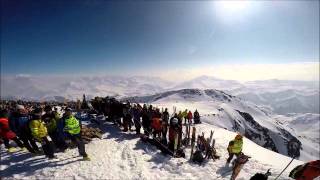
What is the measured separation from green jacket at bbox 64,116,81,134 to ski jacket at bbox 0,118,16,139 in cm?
319

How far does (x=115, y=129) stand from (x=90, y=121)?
470 centimetres

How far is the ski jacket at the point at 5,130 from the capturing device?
14.0 meters

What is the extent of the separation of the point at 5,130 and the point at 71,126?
386 cm

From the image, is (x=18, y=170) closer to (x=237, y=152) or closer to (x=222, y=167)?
(x=222, y=167)

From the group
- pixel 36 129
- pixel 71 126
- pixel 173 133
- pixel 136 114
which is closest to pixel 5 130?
pixel 36 129

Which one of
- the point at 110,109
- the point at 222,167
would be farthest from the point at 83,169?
the point at 110,109

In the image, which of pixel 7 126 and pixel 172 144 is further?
pixel 172 144

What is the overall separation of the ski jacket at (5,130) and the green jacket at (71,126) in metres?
3.19

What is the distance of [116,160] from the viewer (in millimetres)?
14570

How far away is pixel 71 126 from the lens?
13.3m

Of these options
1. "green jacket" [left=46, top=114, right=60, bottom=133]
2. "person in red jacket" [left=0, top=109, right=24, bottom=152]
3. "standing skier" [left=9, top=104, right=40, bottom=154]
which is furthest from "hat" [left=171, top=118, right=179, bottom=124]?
"person in red jacket" [left=0, top=109, right=24, bottom=152]

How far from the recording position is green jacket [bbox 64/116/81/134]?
43.5 feet

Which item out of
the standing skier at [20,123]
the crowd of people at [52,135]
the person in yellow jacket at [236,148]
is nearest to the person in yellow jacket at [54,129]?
the crowd of people at [52,135]

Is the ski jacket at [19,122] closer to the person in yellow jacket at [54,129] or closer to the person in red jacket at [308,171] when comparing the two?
the person in yellow jacket at [54,129]
